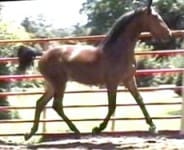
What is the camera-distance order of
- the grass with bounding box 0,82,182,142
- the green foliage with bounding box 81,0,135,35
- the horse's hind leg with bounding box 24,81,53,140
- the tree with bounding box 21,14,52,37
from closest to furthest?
the horse's hind leg with bounding box 24,81,53,140 → the grass with bounding box 0,82,182,142 → the green foliage with bounding box 81,0,135,35 → the tree with bounding box 21,14,52,37

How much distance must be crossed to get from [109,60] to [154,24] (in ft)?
2.27

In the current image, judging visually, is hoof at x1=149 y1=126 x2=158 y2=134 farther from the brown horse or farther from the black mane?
the black mane

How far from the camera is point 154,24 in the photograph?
6.97 metres

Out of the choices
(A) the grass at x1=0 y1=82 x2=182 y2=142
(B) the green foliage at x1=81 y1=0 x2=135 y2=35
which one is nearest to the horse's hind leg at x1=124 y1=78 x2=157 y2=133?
(A) the grass at x1=0 y1=82 x2=182 y2=142

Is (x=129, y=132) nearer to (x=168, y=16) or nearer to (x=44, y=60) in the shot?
(x=44, y=60)

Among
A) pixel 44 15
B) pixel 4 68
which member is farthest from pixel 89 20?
pixel 4 68

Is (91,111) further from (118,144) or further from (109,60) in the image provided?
(118,144)

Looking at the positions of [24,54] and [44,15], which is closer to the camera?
[24,54]

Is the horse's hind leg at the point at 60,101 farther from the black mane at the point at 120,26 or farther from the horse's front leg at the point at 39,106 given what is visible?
the black mane at the point at 120,26

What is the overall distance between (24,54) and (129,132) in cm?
173

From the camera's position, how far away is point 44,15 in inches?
1081

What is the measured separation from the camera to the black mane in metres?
7.01

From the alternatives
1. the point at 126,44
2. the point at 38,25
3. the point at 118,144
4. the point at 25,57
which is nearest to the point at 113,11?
the point at 38,25

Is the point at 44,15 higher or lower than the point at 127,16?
lower
